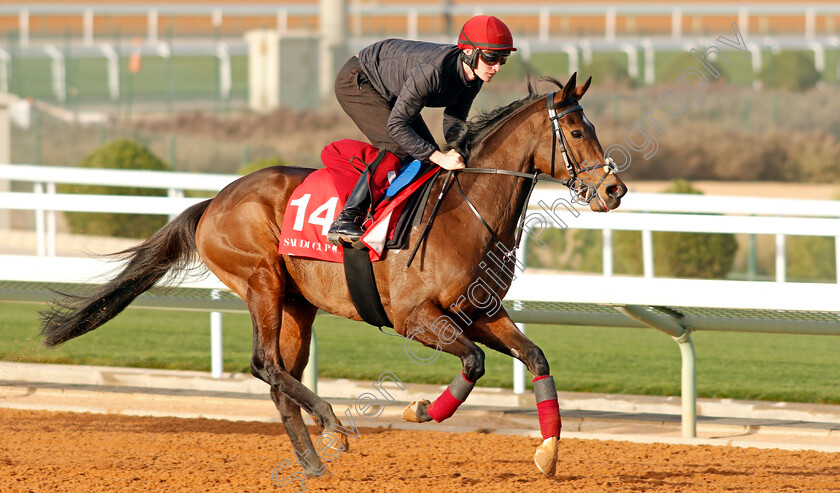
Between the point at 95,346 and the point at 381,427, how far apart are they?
313 cm

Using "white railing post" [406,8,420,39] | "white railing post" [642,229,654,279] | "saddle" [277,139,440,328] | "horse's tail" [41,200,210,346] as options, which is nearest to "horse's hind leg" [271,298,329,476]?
"saddle" [277,139,440,328]

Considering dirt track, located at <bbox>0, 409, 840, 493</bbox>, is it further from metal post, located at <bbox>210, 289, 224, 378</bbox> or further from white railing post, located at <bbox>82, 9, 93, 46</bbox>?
white railing post, located at <bbox>82, 9, 93, 46</bbox>

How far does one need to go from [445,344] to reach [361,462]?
92 cm

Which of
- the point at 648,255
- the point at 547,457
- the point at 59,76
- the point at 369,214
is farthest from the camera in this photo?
the point at 59,76

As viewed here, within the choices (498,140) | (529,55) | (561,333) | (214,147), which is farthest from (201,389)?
(529,55)

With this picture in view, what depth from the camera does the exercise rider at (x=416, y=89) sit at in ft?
13.6

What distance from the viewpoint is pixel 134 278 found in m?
4.98

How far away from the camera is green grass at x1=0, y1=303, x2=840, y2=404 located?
21.4 feet

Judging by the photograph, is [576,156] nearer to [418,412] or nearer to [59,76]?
[418,412]

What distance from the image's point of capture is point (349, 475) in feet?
14.5

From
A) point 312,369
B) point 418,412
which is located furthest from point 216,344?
point 418,412

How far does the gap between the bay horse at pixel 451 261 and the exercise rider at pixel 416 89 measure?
148mm

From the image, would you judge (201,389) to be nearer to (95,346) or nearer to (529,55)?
(95,346)

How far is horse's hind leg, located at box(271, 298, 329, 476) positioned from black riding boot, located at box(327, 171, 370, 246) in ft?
2.26
